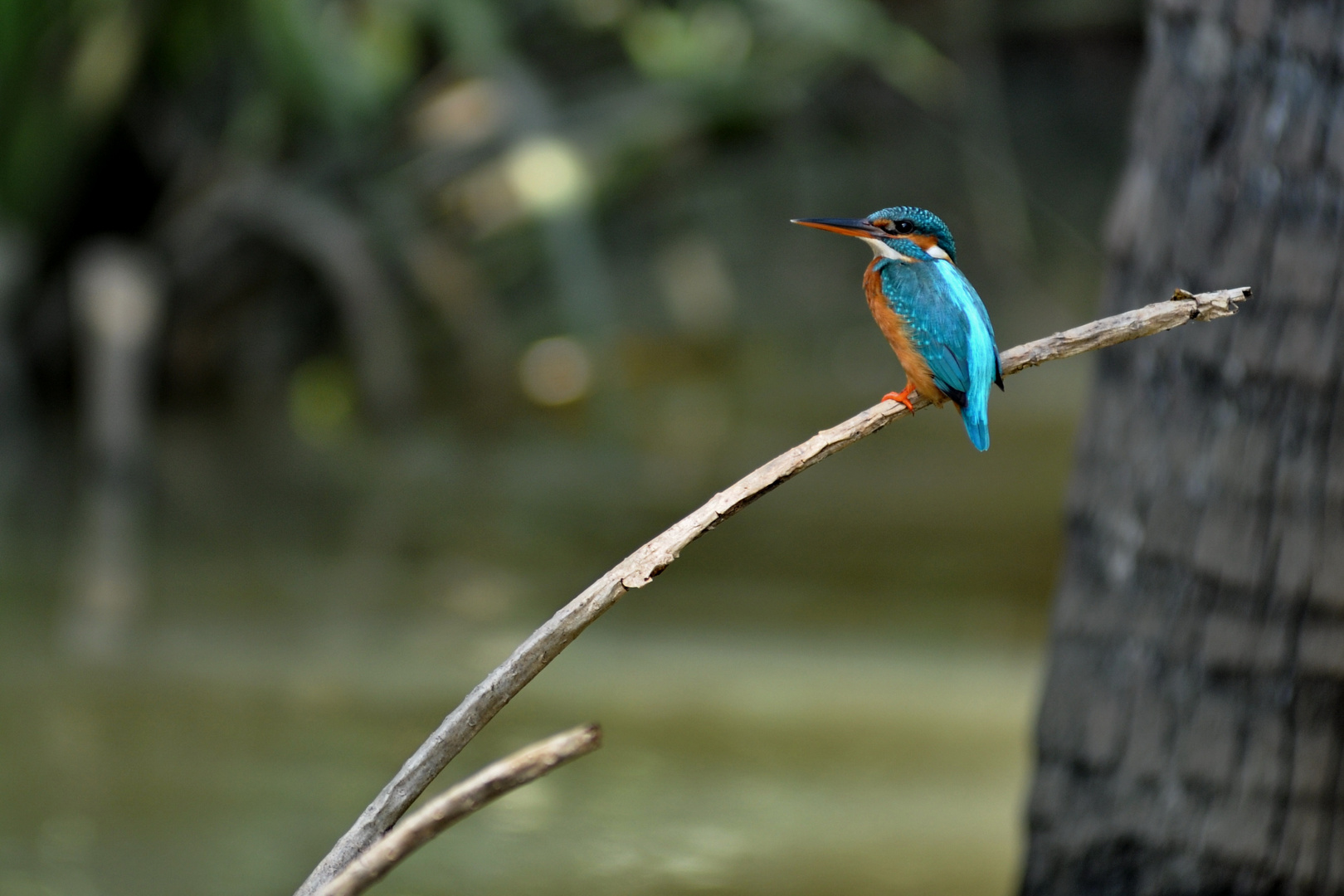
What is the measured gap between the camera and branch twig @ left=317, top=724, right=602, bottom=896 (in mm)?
810

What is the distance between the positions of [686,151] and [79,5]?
220cm

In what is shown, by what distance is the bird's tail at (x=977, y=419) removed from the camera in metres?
0.96

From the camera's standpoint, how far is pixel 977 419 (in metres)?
0.98

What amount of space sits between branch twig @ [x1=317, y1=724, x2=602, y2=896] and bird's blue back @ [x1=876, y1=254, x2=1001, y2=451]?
329 mm

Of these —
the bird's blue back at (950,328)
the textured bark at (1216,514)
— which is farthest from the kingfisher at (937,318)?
the textured bark at (1216,514)

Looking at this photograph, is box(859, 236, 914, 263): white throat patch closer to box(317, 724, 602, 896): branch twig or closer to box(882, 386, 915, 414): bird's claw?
box(882, 386, 915, 414): bird's claw

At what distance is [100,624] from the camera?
10.5ft

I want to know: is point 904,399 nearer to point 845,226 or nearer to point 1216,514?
point 845,226

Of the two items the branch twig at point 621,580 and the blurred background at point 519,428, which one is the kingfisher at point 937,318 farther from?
the blurred background at point 519,428

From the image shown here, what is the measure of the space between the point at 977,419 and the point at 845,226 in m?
0.18

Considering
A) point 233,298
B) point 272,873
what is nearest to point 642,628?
point 272,873

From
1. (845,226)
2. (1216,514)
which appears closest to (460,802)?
(845,226)

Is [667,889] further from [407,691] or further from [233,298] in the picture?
[233,298]

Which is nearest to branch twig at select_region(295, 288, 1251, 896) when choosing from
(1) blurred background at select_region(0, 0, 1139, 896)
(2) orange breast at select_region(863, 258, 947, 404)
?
(2) orange breast at select_region(863, 258, 947, 404)
